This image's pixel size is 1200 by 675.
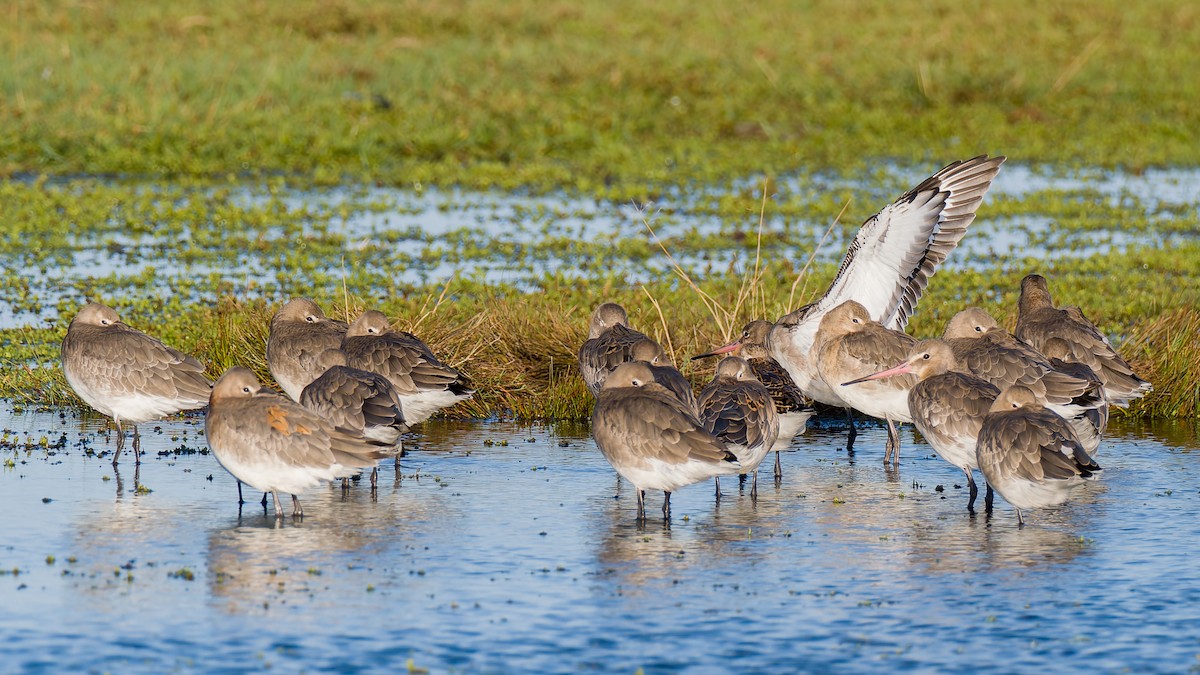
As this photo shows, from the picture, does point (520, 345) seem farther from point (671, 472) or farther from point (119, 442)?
point (671, 472)

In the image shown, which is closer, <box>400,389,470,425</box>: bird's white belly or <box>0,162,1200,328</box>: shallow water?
<box>400,389,470,425</box>: bird's white belly

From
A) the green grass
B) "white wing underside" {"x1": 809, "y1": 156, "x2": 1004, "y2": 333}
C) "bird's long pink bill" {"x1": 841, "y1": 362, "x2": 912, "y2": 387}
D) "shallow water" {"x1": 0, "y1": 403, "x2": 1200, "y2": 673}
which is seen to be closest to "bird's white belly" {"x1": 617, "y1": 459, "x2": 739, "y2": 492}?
"shallow water" {"x1": 0, "y1": 403, "x2": 1200, "y2": 673}

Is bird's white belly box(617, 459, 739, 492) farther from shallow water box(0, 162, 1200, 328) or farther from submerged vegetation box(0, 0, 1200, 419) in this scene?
shallow water box(0, 162, 1200, 328)

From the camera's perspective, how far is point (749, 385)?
11.1 meters

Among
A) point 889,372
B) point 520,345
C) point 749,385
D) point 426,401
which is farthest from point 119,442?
point 889,372

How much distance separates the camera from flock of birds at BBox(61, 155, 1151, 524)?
997cm

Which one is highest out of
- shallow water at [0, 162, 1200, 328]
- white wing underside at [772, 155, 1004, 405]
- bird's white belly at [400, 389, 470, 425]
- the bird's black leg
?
shallow water at [0, 162, 1200, 328]

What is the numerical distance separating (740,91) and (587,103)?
9.95 feet

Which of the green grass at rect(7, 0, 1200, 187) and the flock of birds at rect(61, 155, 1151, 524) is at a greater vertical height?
the green grass at rect(7, 0, 1200, 187)

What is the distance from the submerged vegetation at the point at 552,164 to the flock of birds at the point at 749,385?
0.93 metres

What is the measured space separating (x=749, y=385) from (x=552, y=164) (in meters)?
14.4

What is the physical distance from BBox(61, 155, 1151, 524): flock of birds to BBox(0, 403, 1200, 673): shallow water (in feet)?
1.26

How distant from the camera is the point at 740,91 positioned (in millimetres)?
29547

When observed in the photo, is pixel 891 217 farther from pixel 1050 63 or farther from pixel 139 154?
pixel 1050 63
